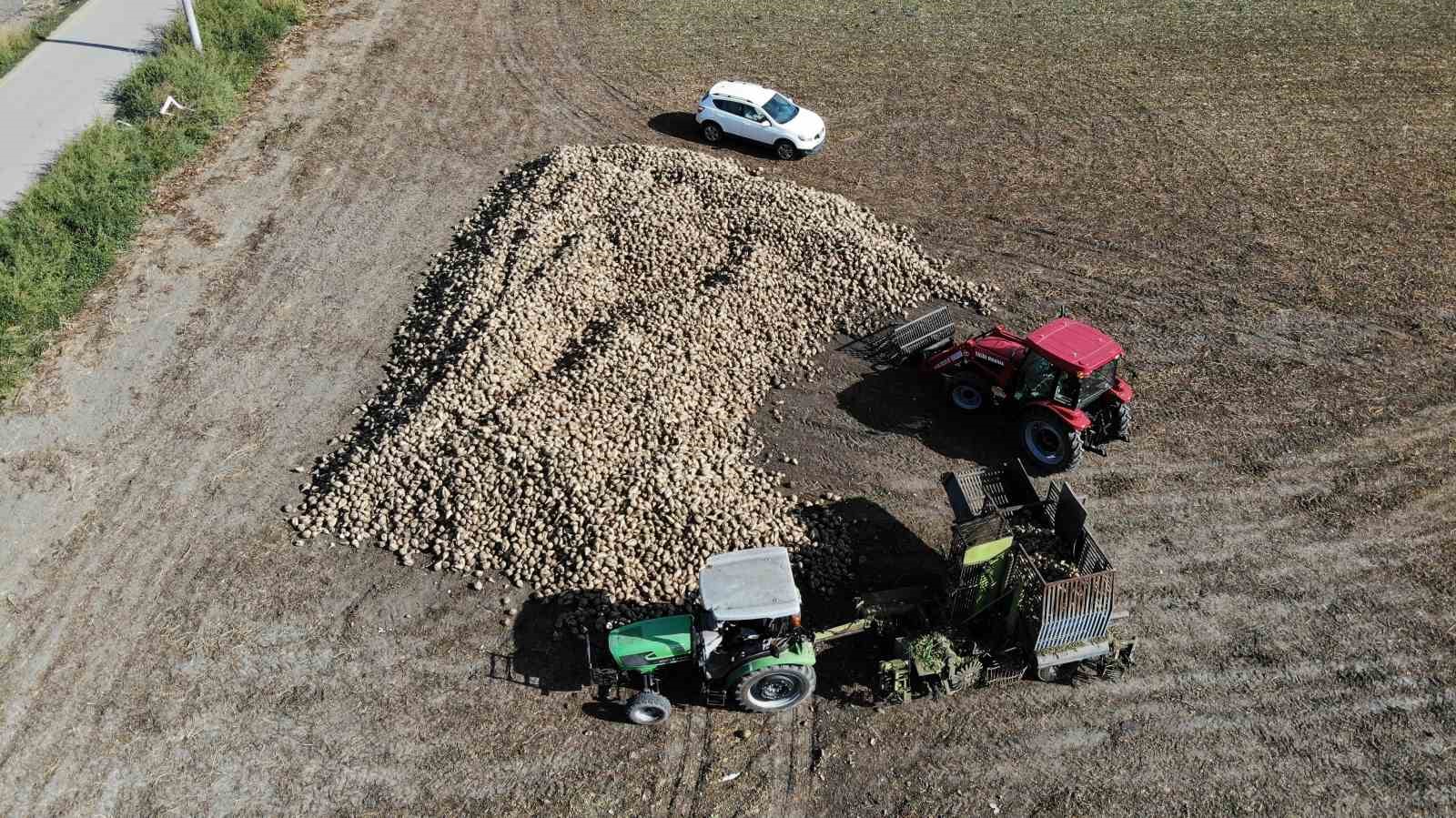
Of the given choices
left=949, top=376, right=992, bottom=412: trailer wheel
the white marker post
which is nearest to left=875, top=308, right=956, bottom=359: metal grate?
left=949, top=376, right=992, bottom=412: trailer wheel

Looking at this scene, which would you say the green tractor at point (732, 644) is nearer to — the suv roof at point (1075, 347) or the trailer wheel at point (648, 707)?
the trailer wheel at point (648, 707)

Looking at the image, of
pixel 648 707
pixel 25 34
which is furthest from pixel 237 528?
pixel 25 34

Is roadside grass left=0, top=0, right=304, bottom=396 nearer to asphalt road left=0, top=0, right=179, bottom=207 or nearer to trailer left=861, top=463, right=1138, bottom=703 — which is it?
asphalt road left=0, top=0, right=179, bottom=207

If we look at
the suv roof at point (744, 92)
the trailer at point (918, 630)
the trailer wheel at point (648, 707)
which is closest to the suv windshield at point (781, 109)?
the suv roof at point (744, 92)

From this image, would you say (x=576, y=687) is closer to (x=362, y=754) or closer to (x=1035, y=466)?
(x=362, y=754)

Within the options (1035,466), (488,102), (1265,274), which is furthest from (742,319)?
(488,102)

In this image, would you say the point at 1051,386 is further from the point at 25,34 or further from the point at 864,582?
the point at 25,34
